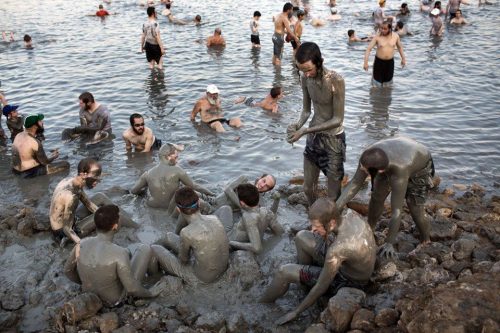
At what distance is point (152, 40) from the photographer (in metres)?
13.9

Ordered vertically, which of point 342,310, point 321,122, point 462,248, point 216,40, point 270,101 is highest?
point 216,40

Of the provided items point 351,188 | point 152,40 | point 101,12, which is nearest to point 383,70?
point 152,40

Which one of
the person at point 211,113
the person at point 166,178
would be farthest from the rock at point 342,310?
the person at point 211,113

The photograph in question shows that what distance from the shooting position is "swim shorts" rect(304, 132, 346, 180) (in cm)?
586

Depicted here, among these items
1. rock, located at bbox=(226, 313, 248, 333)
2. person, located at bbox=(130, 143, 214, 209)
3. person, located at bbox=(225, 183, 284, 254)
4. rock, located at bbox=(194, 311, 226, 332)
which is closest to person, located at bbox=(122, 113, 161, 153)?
person, located at bbox=(130, 143, 214, 209)

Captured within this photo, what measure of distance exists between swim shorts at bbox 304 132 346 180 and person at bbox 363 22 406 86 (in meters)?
6.48

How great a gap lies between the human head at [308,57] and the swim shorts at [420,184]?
5.75ft

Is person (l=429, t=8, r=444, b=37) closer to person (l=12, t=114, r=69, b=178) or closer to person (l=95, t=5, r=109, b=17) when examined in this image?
person (l=12, t=114, r=69, b=178)

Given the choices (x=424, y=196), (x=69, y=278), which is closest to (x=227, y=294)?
(x=69, y=278)

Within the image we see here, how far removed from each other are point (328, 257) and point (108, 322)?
2.47 meters

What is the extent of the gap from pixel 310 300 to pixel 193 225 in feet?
5.13

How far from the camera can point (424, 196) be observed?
5453 mm

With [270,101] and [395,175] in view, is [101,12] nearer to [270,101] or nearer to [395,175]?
[270,101]

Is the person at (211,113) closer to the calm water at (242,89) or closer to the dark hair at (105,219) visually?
the calm water at (242,89)
